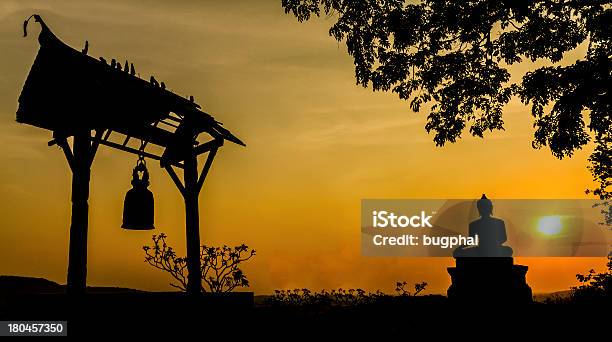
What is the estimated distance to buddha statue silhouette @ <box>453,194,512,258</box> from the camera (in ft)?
71.7

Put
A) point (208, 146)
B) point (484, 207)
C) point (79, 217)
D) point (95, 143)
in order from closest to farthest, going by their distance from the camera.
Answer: point (79, 217) < point (95, 143) < point (208, 146) < point (484, 207)

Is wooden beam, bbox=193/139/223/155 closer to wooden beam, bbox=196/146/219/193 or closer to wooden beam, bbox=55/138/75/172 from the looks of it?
wooden beam, bbox=196/146/219/193

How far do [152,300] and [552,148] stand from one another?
10352 millimetres

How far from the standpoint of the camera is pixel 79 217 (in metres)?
10.8

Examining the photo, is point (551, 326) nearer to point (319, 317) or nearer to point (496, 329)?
point (496, 329)

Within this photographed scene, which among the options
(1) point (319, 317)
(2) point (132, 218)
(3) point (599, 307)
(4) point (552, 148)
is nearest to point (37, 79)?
(2) point (132, 218)

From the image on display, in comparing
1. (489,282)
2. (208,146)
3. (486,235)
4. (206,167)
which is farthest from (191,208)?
(486,235)

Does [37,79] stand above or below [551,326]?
above

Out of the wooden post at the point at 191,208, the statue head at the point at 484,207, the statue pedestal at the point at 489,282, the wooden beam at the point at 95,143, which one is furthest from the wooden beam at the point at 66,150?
the statue head at the point at 484,207

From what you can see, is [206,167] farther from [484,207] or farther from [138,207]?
[484,207]

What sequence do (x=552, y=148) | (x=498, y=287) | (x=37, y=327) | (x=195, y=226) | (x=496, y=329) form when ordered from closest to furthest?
(x=37, y=327), (x=195, y=226), (x=496, y=329), (x=552, y=148), (x=498, y=287)

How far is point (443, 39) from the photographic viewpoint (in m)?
17.8

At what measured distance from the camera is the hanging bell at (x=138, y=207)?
11250 mm

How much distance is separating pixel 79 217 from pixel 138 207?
0.96 meters
